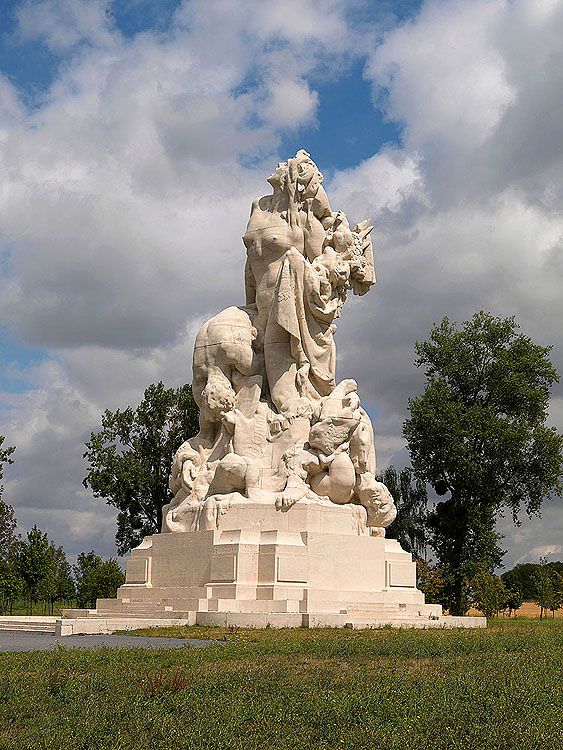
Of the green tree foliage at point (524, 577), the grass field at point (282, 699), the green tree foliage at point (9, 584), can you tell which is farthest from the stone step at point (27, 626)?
the green tree foliage at point (524, 577)

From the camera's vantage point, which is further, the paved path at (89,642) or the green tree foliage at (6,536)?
the green tree foliage at (6,536)

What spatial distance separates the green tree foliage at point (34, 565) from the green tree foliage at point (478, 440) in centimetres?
1491

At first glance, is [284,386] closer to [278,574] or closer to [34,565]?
[278,574]

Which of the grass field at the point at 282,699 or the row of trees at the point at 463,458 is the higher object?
the row of trees at the point at 463,458

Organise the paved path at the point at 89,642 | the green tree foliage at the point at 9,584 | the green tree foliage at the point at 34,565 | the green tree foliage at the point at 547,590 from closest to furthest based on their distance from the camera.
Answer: the paved path at the point at 89,642 → the green tree foliage at the point at 9,584 → the green tree foliage at the point at 34,565 → the green tree foliage at the point at 547,590

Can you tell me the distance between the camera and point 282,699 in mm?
9070

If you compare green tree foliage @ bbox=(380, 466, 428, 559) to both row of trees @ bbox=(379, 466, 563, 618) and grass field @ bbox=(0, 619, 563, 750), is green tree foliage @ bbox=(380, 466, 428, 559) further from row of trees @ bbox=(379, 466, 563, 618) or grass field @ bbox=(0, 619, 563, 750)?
grass field @ bbox=(0, 619, 563, 750)

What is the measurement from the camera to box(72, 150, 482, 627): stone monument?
2122 cm

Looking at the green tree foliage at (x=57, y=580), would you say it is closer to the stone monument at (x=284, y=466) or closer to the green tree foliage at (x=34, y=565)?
the green tree foliage at (x=34, y=565)

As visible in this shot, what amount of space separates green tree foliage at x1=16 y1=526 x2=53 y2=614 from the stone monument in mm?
13602

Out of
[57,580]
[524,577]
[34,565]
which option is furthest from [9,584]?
[524,577]

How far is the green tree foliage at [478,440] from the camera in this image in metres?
35.8

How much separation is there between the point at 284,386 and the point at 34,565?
17.3 metres

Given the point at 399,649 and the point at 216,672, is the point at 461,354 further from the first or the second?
the point at 216,672
